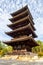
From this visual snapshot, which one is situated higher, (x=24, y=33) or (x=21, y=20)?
(x=21, y=20)

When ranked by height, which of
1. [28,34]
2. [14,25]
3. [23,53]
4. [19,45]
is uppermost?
[14,25]

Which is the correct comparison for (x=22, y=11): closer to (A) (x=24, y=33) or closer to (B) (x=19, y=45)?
(A) (x=24, y=33)

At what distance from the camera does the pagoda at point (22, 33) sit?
106ft

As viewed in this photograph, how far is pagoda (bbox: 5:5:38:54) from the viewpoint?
3231 cm

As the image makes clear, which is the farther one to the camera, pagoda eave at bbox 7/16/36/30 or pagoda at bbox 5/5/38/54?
pagoda eave at bbox 7/16/36/30

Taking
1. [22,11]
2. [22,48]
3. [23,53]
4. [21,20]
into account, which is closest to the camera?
[23,53]

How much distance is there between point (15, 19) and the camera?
39906mm

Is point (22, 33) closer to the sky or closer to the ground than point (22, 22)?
closer to the ground

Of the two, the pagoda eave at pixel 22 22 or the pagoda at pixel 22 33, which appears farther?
the pagoda eave at pixel 22 22

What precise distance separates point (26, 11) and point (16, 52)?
11.4 meters

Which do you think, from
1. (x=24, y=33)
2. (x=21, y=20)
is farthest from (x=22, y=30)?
(x=21, y=20)

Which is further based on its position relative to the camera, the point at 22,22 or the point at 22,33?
the point at 22,22

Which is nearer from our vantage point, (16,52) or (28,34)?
(16,52)

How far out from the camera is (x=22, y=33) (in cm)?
3472
